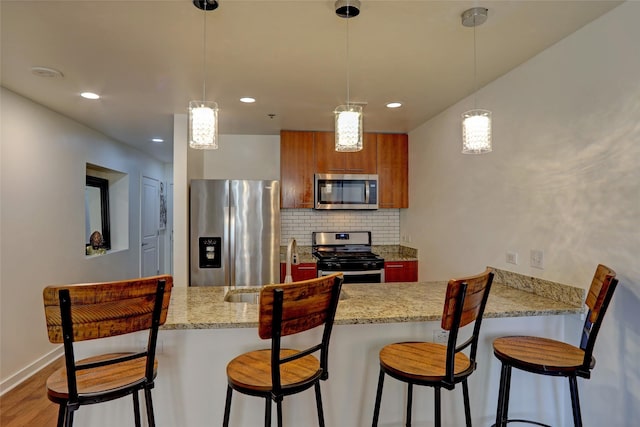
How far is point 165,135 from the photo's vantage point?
4559 millimetres

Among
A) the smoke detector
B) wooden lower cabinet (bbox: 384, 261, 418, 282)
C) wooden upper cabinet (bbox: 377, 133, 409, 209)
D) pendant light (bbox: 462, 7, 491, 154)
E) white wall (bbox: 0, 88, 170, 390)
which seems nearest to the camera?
the smoke detector

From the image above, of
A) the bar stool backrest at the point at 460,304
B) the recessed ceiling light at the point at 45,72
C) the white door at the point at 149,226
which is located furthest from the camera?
the white door at the point at 149,226

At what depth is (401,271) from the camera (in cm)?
411

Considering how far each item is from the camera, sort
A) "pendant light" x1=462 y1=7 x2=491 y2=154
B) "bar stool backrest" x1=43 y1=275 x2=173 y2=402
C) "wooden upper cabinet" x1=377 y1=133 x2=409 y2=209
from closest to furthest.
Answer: "bar stool backrest" x1=43 y1=275 x2=173 y2=402
"pendant light" x1=462 y1=7 x2=491 y2=154
"wooden upper cabinet" x1=377 y1=133 x2=409 y2=209

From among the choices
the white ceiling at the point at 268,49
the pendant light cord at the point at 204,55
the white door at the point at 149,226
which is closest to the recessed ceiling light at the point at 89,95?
the white ceiling at the point at 268,49

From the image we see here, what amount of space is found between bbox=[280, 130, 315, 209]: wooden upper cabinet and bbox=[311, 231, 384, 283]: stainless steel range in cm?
53

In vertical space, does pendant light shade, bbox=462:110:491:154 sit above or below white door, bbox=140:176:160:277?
above

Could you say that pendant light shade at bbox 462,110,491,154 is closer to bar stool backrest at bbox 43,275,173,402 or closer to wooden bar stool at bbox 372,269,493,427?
wooden bar stool at bbox 372,269,493,427

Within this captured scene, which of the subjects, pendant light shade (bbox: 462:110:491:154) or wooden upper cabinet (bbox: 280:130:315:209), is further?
wooden upper cabinet (bbox: 280:130:315:209)

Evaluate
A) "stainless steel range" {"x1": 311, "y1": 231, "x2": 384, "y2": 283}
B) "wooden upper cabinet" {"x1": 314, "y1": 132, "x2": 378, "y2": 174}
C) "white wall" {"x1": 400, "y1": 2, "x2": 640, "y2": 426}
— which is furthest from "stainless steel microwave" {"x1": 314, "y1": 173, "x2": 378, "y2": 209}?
"white wall" {"x1": 400, "y1": 2, "x2": 640, "y2": 426}

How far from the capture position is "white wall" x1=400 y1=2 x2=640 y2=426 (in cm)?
173

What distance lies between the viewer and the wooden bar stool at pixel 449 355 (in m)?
1.40

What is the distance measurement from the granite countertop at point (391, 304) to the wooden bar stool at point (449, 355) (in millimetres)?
166

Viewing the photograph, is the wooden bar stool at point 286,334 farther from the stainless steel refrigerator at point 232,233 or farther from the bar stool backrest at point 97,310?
the stainless steel refrigerator at point 232,233
